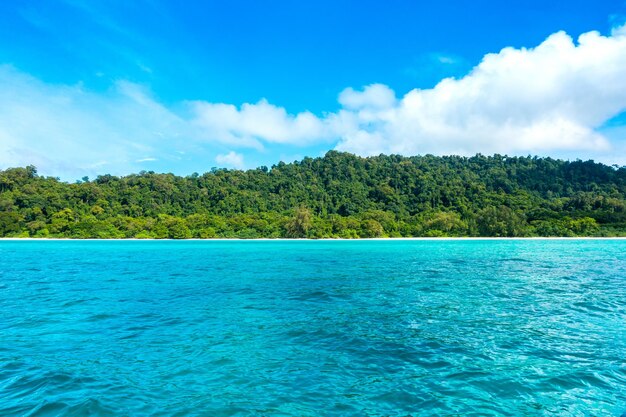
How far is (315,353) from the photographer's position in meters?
10.2

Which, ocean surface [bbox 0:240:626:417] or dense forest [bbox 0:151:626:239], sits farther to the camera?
dense forest [bbox 0:151:626:239]

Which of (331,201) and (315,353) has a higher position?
(331,201)

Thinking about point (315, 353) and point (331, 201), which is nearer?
point (315, 353)

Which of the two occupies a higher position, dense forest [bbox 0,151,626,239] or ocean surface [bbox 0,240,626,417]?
dense forest [bbox 0,151,626,239]

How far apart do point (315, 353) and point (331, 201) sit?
133m

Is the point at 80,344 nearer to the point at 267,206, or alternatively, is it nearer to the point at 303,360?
the point at 303,360

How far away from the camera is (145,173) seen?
494 ft

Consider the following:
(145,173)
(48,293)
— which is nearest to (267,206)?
(145,173)

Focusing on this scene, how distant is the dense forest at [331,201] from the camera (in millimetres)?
108375

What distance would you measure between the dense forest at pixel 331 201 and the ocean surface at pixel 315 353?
9304 cm

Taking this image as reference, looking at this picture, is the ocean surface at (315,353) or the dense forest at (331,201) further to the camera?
the dense forest at (331,201)

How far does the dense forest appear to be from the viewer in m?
108

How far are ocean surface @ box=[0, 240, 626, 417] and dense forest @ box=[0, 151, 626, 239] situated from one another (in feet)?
305

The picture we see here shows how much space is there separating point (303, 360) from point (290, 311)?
604 cm
